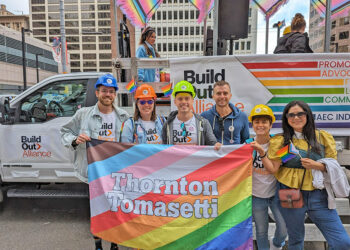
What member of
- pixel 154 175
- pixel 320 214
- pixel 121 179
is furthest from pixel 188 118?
pixel 320 214

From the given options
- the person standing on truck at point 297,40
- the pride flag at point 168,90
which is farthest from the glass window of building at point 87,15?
the pride flag at point 168,90

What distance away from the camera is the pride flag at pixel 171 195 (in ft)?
8.25

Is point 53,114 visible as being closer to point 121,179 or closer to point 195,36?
point 121,179

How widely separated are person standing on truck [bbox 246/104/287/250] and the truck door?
272 centimetres

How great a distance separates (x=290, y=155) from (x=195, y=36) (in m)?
72.2

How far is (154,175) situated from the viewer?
2691 millimetres

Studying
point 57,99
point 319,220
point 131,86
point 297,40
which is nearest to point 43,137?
point 57,99

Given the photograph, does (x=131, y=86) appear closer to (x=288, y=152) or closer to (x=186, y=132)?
(x=186, y=132)

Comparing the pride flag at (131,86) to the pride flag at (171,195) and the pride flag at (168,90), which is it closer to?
the pride flag at (168,90)

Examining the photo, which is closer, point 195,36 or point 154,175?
point 154,175

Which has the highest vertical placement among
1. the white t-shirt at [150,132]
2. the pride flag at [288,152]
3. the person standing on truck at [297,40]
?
the person standing on truck at [297,40]

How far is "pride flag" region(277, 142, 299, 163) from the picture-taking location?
2.23m

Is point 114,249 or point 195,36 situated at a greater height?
point 195,36

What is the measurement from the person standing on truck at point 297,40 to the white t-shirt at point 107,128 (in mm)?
3041
